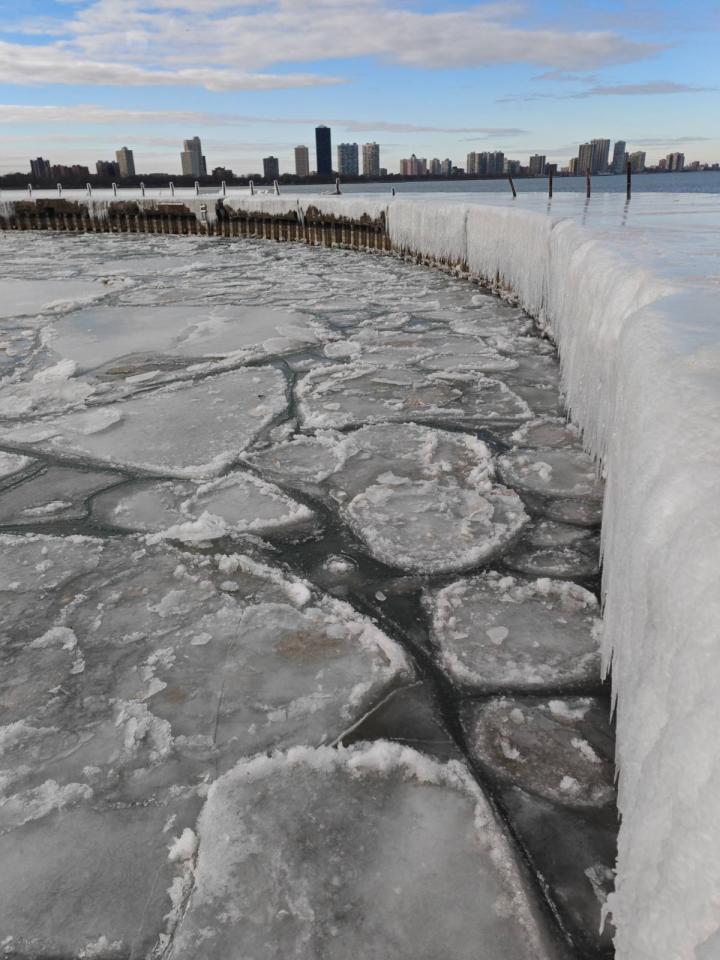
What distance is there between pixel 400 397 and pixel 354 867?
124 inches

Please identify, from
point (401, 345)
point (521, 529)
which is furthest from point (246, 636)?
point (401, 345)

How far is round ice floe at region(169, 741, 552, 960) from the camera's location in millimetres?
1146

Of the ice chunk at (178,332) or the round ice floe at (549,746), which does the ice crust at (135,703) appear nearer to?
the round ice floe at (549,746)

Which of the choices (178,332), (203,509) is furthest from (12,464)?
(178,332)

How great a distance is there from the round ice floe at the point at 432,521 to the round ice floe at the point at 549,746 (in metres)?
0.68

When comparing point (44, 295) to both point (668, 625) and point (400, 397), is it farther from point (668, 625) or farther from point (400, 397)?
point (668, 625)

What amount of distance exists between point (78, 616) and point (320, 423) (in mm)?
1974

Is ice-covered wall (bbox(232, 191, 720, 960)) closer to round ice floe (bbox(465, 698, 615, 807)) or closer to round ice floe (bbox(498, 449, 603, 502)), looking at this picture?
round ice floe (bbox(465, 698, 615, 807))

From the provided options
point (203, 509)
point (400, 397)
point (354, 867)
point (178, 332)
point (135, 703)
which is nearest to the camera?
point (354, 867)

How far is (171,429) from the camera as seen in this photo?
3.62 meters

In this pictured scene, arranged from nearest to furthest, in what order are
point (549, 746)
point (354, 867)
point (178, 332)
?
point (354, 867) → point (549, 746) → point (178, 332)

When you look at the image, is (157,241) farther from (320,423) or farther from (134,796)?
(134,796)

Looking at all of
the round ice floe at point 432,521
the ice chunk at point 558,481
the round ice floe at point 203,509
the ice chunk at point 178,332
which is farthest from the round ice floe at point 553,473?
the ice chunk at point 178,332

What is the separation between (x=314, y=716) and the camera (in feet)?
5.39
